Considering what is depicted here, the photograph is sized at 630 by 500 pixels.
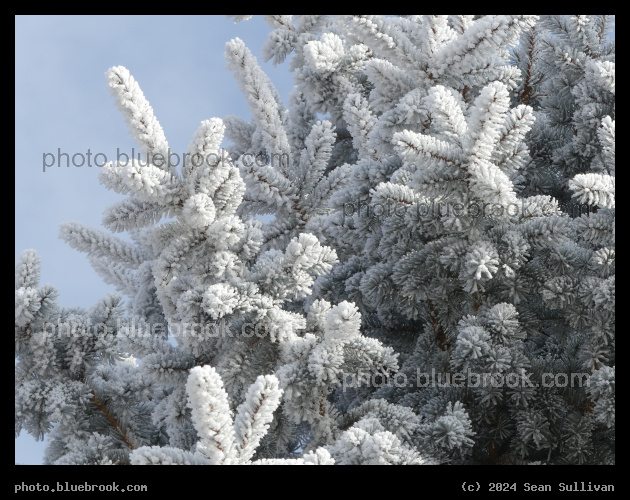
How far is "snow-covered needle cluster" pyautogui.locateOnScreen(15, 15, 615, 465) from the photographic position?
2.25m

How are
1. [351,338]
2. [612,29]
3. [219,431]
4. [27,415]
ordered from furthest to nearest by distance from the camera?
[612,29], [27,415], [351,338], [219,431]

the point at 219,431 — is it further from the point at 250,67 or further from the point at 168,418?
the point at 250,67

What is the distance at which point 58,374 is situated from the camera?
2635 mm

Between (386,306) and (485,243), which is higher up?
(485,243)

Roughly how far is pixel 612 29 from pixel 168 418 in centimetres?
304

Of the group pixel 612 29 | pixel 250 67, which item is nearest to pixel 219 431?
pixel 250 67

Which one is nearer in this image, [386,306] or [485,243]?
[485,243]

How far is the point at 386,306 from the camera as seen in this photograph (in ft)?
8.89

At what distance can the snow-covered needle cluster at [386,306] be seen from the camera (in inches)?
88.7
